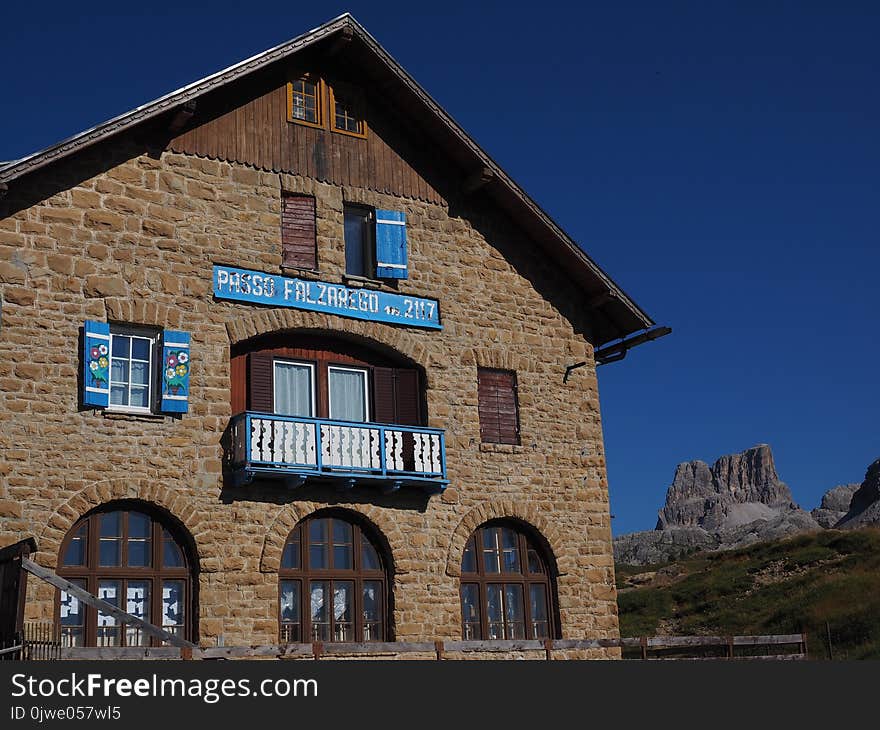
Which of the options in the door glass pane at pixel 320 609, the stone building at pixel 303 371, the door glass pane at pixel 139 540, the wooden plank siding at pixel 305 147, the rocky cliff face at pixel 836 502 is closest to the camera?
the stone building at pixel 303 371

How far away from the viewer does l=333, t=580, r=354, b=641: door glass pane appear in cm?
1836

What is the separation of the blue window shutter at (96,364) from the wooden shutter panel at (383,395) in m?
4.75

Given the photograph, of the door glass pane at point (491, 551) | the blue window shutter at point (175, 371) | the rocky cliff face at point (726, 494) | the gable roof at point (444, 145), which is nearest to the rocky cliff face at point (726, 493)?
the rocky cliff face at point (726, 494)

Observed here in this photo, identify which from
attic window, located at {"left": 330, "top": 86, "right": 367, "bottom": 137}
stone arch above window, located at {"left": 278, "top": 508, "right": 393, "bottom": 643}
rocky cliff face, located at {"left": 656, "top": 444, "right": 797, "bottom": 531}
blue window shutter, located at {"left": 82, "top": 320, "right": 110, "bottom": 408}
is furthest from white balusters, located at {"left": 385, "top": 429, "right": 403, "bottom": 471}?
rocky cliff face, located at {"left": 656, "top": 444, "right": 797, "bottom": 531}

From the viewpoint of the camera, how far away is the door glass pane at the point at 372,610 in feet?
61.3

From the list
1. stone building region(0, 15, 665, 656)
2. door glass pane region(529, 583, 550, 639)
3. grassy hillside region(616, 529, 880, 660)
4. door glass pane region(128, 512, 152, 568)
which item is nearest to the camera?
stone building region(0, 15, 665, 656)

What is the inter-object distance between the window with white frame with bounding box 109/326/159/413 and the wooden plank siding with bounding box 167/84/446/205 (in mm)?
3311

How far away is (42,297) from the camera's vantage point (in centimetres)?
1695

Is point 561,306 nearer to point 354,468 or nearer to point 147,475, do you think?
point 354,468

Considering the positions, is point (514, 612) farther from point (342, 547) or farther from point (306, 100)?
point (306, 100)

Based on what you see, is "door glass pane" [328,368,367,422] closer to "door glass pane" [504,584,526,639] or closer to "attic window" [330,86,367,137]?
"door glass pane" [504,584,526,639]

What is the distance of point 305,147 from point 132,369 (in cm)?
521

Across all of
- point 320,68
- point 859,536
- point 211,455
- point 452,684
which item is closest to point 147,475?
point 211,455

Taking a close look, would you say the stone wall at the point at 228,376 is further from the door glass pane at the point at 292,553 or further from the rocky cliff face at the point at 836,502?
the rocky cliff face at the point at 836,502
